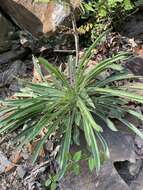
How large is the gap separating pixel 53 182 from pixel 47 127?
0.46 metres

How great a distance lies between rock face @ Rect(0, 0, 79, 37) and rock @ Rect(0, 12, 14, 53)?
0.34 feet

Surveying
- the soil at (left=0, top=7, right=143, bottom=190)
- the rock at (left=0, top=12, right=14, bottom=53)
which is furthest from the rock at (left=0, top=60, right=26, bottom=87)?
the rock at (left=0, top=12, right=14, bottom=53)

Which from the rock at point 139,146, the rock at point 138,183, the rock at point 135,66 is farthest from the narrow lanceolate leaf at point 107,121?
the rock at point 135,66

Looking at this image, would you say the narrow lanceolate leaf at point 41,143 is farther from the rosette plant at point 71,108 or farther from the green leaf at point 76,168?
the green leaf at point 76,168

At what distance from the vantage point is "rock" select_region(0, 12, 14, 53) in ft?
14.4

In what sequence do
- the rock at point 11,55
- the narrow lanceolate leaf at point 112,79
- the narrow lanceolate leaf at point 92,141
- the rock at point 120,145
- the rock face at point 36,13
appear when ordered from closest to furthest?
the narrow lanceolate leaf at point 92,141, the rock at point 120,145, the narrow lanceolate leaf at point 112,79, the rock face at point 36,13, the rock at point 11,55

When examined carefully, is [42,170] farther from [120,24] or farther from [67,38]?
[120,24]

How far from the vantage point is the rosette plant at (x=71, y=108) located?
11.2 ft

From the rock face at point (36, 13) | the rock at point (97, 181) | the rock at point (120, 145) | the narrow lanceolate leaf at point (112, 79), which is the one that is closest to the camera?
the rock at point (97, 181)

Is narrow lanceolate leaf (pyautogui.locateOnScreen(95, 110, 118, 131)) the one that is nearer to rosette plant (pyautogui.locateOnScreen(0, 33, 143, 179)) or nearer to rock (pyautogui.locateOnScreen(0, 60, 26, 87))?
rosette plant (pyautogui.locateOnScreen(0, 33, 143, 179))

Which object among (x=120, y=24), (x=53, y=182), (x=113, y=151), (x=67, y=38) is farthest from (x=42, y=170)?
(x=120, y=24)

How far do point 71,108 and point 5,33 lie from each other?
1.34 m

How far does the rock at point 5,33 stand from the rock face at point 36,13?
104 millimetres

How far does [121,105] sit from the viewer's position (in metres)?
3.65
